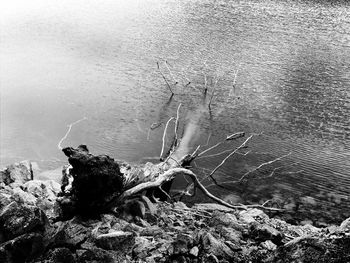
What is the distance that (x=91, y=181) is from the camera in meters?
9.02

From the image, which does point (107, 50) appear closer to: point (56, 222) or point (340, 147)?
point (340, 147)

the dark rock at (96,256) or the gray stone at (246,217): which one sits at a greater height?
the dark rock at (96,256)

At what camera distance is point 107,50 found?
3481 centimetres

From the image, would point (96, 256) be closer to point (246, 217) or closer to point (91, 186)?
point (91, 186)

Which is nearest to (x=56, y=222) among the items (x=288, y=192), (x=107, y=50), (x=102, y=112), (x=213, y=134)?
(x=288, y=192)

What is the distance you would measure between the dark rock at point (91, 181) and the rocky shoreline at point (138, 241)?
0.32 m

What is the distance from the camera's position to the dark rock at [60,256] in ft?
22.0

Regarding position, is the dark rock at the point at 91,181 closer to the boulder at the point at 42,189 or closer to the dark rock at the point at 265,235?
the boulder at the point at 42,189

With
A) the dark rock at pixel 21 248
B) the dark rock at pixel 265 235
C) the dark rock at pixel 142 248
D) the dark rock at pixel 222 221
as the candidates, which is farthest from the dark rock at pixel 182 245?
the dark rock at pixel 21 248

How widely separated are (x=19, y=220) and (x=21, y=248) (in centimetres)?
54

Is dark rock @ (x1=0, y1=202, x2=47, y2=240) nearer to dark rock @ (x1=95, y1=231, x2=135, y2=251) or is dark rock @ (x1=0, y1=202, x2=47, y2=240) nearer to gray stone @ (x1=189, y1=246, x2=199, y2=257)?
dark rock @ (x1=95, y1=231, x2=135, y2=251)

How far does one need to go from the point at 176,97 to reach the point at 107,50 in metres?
11.6

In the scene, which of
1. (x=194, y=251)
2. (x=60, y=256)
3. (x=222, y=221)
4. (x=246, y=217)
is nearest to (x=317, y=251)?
(x=194, y=251)

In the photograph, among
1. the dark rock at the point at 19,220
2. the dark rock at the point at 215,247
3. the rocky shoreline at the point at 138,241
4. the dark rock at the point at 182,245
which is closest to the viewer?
the rocky shoreline at the point at 138,241
